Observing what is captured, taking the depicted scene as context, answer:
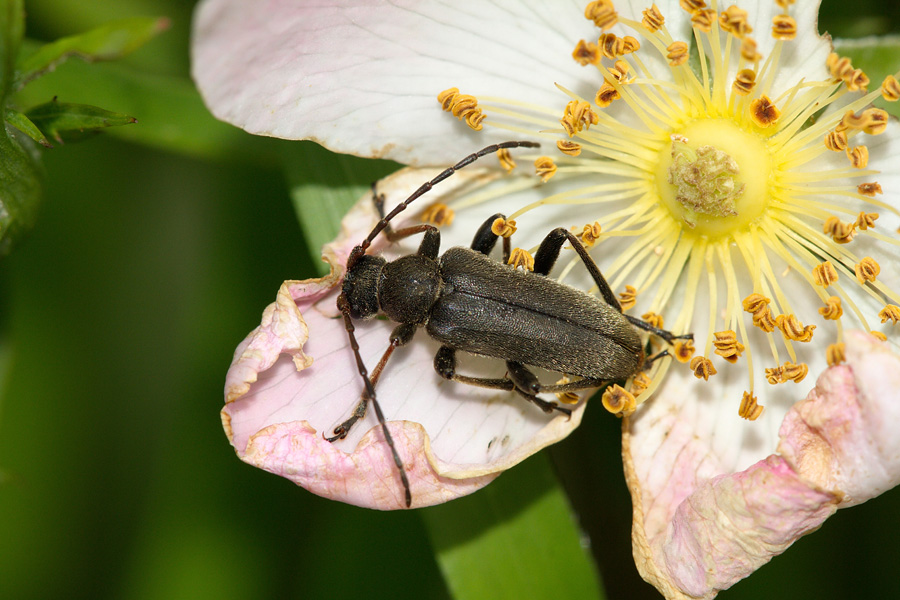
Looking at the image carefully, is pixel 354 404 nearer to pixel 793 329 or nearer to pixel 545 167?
pixel 545 167

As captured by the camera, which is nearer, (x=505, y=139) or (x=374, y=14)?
(x=374, y=14)

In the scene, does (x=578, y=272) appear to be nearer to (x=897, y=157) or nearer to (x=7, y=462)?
(x=897, y=157)

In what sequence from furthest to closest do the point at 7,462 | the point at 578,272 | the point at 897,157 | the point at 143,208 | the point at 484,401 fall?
the point at 143,208
the point at 7,462
the point at 578,272
the point at 484,401
the point at 897,157

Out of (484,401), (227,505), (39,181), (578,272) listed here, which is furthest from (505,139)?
(227,505)

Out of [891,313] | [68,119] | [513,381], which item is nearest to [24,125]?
[68,119]

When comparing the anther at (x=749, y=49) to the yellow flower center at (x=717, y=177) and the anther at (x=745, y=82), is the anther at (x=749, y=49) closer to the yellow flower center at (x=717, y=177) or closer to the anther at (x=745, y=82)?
the anther at (x=745, y=82)

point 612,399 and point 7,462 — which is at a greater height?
point 612,399

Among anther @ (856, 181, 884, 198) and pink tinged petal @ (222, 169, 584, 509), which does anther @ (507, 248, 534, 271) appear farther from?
anther @ (856, 181, 884, 198)
